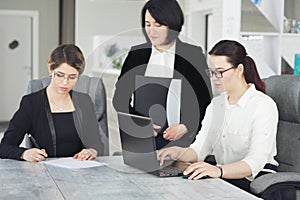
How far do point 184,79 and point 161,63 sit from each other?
117mm

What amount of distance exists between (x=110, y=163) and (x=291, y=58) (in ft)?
10.7

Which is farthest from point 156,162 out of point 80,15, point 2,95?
point 2,95

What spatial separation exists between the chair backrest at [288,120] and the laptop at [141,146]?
1.81 ft

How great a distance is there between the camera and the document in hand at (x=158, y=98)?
86.9 inches

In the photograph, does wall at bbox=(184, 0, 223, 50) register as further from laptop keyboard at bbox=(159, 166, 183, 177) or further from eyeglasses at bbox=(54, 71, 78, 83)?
laptop keyboard at bbox=(159, 166, 183, 177)

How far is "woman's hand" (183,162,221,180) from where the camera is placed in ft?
6.72

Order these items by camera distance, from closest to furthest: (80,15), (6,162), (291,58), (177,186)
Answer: (177,186), (6,162), (291,58), (80,15)

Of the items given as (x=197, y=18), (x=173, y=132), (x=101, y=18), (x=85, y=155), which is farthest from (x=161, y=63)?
(x=101, y=18)

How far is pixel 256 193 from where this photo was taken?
6.70 ft

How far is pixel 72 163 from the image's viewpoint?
2312 mm

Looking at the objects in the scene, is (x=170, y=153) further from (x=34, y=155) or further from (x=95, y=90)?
(x=95, y=90)

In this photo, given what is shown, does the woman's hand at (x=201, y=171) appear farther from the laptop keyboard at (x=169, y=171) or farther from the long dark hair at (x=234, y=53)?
the long dark hair at (x=234, y=53)

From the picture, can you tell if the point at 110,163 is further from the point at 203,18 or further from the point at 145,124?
the point at 203,18

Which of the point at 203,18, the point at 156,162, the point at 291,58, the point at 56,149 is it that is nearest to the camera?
the point at 156,162
